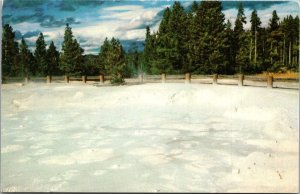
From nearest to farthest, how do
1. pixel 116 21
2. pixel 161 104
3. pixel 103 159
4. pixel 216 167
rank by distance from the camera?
1. pixel 216 167
2. pixel 103 159
3. pixel 116 21
4. pixel 161 104

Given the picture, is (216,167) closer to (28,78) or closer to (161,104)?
(161,104)

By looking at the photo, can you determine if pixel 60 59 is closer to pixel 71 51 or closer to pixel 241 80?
pixel 71 51

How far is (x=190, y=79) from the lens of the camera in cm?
1173

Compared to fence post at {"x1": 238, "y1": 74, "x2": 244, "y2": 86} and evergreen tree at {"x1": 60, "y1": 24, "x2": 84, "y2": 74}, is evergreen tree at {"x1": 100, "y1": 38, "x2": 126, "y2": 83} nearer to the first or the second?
evergreen tree at {"x1": 60, "y1": 24, "x2": 84, "y2": 74}

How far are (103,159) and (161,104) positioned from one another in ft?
9.10

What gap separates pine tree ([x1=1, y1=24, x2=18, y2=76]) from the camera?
975cm

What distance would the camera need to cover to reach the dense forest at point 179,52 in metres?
9.78

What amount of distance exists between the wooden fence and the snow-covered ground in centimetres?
22

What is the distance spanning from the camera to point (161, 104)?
1071 centimetres

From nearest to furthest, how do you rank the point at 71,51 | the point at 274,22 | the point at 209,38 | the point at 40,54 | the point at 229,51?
1. the point at 71,51
2. the point at 40,54
3. the point at 274,22
4. the point at 209,38
5. the point at 229,51

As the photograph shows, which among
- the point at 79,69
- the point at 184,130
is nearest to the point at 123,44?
the point at 79,69

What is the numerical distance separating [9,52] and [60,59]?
1.42 meters

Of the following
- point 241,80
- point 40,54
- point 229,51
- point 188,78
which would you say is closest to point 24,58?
point 40,54

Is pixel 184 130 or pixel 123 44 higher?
pixel 123 44
